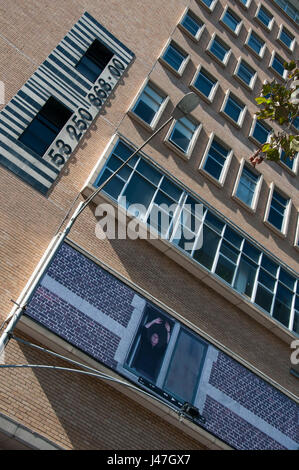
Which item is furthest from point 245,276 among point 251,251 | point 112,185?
point 112,185

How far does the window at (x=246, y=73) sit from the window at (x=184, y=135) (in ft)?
19.7

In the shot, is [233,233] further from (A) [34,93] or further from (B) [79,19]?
(B) [79,19]

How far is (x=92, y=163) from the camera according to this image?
50.4 ft

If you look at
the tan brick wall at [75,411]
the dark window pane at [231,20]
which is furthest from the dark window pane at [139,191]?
the dark window pane at [231,20]

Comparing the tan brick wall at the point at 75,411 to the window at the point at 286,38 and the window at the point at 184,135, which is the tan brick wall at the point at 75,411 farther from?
the window at the point at 286,38

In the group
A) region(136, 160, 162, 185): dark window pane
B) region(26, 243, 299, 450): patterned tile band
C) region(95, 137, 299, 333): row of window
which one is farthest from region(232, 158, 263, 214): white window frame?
region(26, 243, 299, 450): patterned tile band

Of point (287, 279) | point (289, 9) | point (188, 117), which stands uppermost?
point (289, 9)

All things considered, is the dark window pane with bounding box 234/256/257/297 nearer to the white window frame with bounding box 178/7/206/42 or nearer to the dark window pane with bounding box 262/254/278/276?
the dark window pane with bounding box 262/254/278/276

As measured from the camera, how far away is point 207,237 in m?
16.9

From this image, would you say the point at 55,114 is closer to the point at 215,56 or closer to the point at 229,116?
the point at 229,116

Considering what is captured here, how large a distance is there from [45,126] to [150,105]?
5.52m

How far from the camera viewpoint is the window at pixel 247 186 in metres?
19.7
